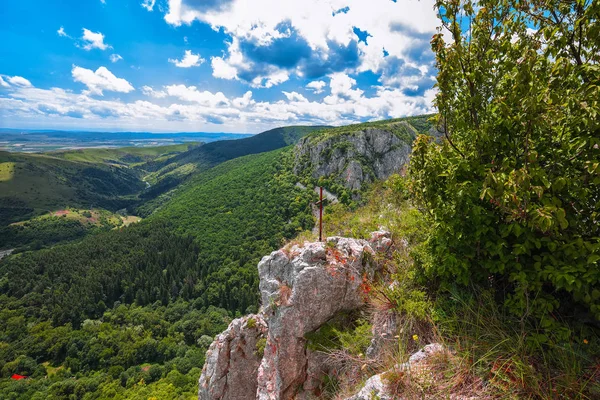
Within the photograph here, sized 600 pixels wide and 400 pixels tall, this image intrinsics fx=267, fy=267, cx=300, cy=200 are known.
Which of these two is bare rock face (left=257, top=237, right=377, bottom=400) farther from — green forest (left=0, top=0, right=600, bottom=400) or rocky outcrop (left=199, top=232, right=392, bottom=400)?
green forest (left=0, top=0, right=600, bottom=400)

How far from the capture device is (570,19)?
14.0 ft

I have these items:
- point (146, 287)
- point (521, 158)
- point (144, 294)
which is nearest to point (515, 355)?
point (521, 158)

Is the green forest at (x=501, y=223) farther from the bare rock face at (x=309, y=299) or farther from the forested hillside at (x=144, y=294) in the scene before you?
the forested hillside at (x=144, y=294)

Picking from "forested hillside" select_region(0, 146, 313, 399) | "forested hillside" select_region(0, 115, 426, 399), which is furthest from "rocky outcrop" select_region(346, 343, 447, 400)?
"forested hillside" select_region(0, 146, 313, 399)

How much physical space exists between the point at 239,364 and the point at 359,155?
4735 inches

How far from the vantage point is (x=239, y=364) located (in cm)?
1380

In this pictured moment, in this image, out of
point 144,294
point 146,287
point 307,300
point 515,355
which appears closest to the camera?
point 515,355

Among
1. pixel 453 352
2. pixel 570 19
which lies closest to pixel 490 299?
pixel 453 352

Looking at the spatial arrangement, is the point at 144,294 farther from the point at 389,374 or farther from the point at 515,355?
the point at 515,355

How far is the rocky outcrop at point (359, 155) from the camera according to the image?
4665 inches

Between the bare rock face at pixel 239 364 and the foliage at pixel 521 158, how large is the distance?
422 inches

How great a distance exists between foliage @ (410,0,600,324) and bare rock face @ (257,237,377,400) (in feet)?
11.7

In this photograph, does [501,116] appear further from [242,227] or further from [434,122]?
[242,227]

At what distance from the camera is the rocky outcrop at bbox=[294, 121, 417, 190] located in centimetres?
11850
